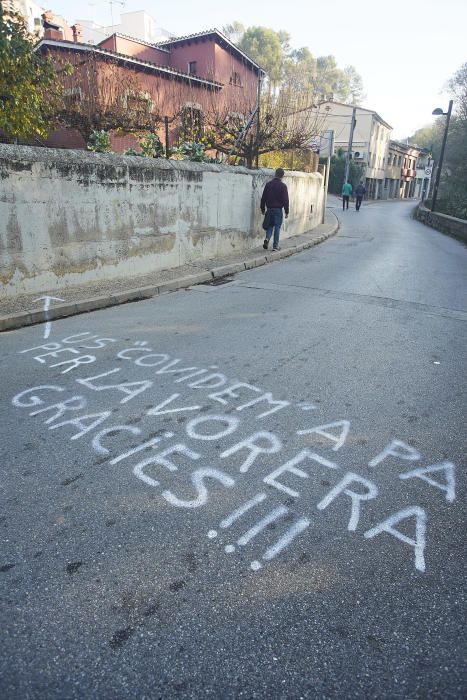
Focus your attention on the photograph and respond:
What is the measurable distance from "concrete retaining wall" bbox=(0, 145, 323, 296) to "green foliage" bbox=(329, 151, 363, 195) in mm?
35429

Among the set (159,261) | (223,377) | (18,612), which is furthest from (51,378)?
(159,261)

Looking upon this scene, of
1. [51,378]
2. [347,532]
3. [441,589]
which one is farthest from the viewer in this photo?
[51,378]

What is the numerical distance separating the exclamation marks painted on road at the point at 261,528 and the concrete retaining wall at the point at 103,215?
4.91 meters

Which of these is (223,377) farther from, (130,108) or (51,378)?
(130,108)

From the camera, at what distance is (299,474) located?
A: 104 inches

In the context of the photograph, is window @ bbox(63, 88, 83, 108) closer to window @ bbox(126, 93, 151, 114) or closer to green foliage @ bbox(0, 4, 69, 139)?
window @ bbox(126, 93, 151, 114)

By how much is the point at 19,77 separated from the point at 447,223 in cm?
1743

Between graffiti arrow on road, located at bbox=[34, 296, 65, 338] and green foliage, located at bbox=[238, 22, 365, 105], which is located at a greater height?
green foliage, located at bbox=[238, 22, 365, 105]

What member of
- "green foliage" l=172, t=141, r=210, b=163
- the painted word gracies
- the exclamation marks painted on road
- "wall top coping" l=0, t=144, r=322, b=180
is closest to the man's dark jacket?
"wall top coping" l=0, t=144, r=322, b=180

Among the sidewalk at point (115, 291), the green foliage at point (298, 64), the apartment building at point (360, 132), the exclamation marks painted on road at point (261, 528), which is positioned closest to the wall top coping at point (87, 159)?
the sidewalk at point (115, 291)

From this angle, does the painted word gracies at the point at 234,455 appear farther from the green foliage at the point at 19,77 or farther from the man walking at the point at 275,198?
the man walking at the point at 275,198

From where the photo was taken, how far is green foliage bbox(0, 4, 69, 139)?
6121 mm

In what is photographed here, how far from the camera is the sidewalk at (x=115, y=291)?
5.60m

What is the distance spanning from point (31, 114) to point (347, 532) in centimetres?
759
